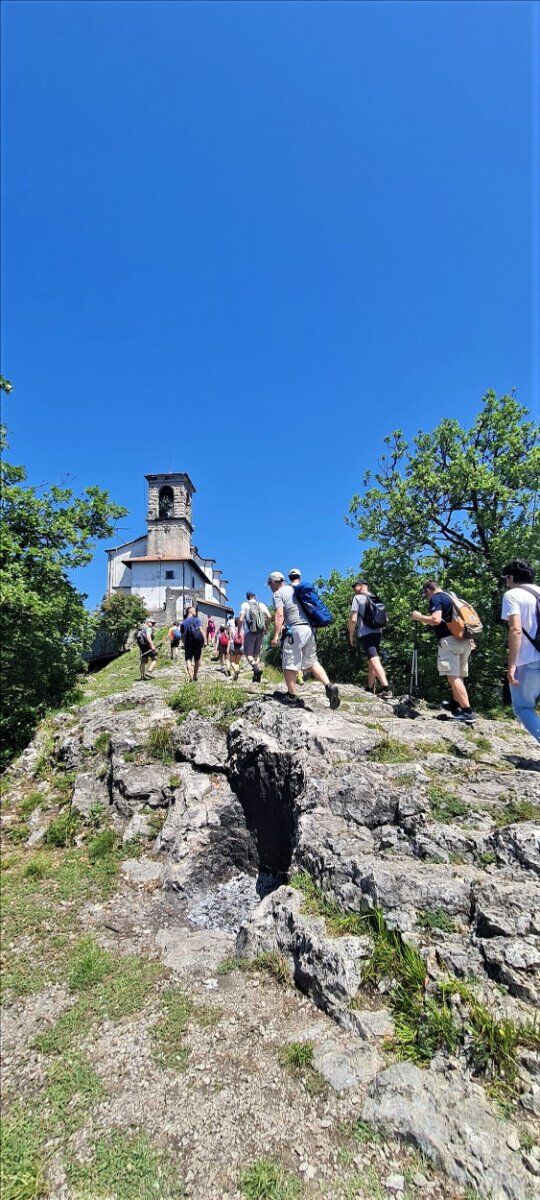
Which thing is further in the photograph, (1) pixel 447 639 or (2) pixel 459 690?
(2) pixel 459 690

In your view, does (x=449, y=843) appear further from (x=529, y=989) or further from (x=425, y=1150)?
(x=425, y=1150)

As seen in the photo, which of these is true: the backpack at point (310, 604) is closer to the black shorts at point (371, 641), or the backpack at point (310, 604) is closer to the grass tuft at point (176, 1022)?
the black shorts at point (371, 641)

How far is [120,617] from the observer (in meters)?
47.4

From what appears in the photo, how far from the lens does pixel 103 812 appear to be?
8719mm

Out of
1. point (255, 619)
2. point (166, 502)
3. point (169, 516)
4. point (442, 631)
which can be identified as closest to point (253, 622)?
point (255, 619)

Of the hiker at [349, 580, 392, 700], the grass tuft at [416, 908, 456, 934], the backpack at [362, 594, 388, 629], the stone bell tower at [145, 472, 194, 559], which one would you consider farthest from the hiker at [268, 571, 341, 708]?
the stone bell tower at [145, 472, 194, 559]

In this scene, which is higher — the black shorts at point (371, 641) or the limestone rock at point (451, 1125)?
the black shorts at point (371, 641)

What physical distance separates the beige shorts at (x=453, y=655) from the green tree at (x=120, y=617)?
139ft

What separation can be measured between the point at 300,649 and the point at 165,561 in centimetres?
5136

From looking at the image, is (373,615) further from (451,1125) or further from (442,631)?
(451,1125)

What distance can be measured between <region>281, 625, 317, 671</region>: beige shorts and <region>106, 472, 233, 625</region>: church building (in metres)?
46.1

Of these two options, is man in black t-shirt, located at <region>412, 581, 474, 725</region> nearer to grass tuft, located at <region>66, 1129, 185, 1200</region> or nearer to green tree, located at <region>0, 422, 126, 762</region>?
grass tuft, located at <region>66, 1129, 185, 1200</region>

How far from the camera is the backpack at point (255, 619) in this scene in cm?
1143

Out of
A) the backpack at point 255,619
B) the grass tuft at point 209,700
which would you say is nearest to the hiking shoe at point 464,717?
the grass tuft at point 209,700
